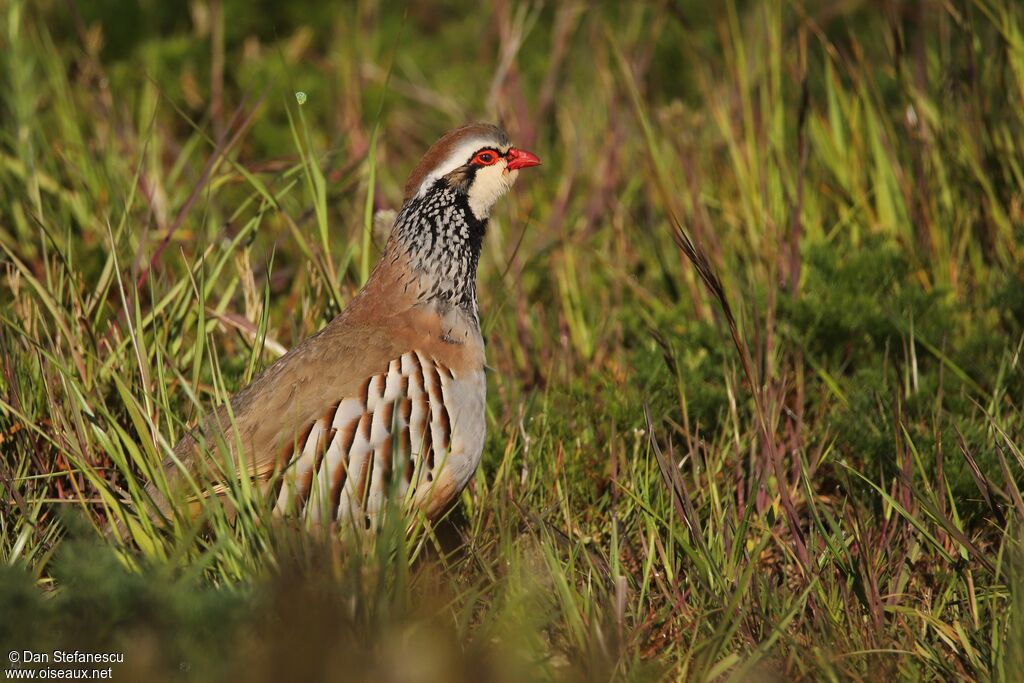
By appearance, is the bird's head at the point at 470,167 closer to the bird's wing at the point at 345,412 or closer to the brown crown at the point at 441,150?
the brown crown at the point at 441,150

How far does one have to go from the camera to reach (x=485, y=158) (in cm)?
359

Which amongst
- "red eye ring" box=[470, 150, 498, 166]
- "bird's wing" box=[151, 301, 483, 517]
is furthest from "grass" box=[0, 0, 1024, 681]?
"red eye ring" box=[470, 150, 498, 166]

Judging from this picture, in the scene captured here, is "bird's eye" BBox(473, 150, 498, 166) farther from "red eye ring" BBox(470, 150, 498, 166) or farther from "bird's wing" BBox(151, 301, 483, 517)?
"bird's wing" BBox(151, 301, 483, 517)

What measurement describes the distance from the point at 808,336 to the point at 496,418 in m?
1.07

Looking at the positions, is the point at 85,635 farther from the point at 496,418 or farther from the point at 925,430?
the point at 925,430

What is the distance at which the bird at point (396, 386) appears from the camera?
306 cm

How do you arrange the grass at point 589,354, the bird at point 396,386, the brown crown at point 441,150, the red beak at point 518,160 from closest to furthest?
the grass at point 589,354
the bird at point 396,386
the brown crown at point 441,150
the red beak at point 518,160

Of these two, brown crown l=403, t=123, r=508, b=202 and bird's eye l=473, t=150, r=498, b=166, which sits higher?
brown crown l=403, t=123, r=508, b=202

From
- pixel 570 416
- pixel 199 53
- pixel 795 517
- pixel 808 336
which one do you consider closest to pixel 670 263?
pixel 808 336

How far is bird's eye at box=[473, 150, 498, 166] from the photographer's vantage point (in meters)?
3.57

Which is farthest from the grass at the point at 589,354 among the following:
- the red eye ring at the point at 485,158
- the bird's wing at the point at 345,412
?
the red eye ring at the point at 485,158

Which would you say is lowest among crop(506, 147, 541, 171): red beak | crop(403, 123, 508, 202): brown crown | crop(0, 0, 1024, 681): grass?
crop(0, 0, 1024, 681): grass

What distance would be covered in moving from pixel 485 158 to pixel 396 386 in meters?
0.79

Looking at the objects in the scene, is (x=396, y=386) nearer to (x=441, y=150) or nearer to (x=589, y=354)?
(x=441, y=150)
